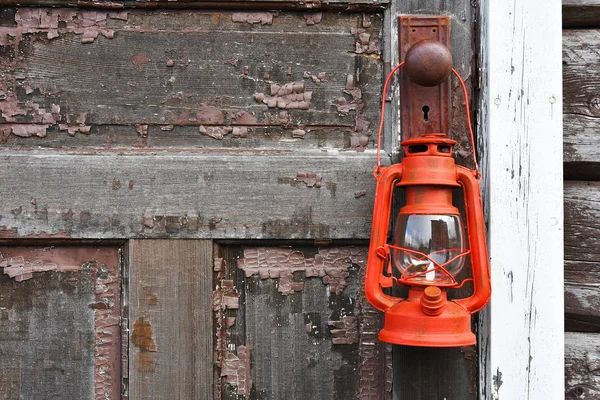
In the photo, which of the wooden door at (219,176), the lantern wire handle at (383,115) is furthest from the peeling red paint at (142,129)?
the lantern wire handle at (383,115)

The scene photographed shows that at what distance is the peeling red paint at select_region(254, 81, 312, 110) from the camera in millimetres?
1060

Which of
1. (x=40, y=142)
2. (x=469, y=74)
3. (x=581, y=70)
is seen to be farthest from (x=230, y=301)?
(x=581, y=70)

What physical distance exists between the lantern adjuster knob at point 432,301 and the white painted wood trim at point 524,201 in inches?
7.3

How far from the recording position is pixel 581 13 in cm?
107

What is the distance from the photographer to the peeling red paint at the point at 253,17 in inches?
41.7

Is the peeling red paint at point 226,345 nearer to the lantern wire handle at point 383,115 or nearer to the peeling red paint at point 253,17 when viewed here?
the lantern wire handle at point 383,115

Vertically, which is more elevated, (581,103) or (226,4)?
(226,4)

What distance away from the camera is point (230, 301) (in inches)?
41.7

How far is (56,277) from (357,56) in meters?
0.70

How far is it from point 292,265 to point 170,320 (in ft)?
0.80

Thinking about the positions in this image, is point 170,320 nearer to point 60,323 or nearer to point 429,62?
point 60,323

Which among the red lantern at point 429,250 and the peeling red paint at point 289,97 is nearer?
the red lantern at point 429,250

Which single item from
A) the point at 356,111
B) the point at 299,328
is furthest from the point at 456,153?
the point at 299,328

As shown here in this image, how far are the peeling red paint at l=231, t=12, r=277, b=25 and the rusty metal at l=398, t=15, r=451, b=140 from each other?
0.81 ft
